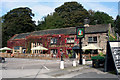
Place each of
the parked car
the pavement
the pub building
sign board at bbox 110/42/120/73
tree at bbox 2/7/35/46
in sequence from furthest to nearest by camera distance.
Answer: tree at bbox 2/7/35/46
the pub building
the parked car
sign board at bbox 110/42/120/73
the pavement

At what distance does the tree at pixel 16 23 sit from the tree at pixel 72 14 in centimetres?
1278

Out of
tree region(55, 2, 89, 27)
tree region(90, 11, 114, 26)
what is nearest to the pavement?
tree region(55, 2, 89, 27)

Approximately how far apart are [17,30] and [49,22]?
13834 mm

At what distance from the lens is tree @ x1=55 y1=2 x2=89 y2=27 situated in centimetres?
5044

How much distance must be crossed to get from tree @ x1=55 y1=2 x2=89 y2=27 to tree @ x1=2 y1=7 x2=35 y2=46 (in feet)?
41.9

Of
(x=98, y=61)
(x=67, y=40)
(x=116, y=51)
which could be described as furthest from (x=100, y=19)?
(x=116, y=51)

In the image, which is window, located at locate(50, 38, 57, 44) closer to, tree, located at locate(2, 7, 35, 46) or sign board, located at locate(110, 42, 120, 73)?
sign board, located at locate(110, 42, 120, 73)

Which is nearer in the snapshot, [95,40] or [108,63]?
[108,63]

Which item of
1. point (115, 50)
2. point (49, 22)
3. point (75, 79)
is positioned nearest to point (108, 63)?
point (115, 50)

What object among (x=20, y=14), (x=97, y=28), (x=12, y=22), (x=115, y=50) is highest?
(x=20, y=14)

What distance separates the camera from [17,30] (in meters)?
53.4

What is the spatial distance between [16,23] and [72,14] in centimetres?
2043

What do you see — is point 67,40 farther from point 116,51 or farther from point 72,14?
point 72,14

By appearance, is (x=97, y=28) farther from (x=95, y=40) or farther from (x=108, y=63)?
(x=108, y=63)
